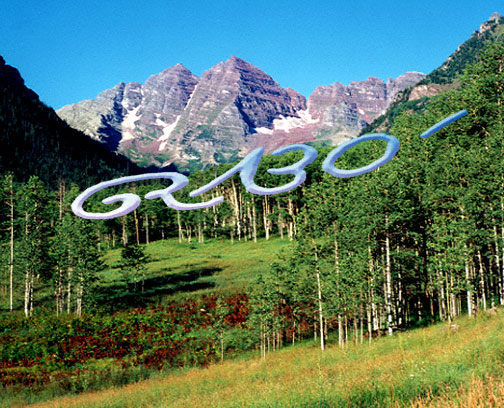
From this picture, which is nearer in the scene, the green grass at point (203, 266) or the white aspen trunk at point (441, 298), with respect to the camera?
the white aspen trunk at point (441, 298)

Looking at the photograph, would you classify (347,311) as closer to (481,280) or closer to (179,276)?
(481,280)

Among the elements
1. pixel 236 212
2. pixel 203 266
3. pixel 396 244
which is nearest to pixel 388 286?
pixel 396 244

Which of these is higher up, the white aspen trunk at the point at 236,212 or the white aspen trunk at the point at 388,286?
the white aspen trunk at the point at 236,212

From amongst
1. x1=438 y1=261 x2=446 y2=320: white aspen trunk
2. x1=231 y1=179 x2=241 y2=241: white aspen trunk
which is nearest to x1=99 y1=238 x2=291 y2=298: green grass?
x1=231 y1=179 x2=241 y2=241: white aspen trunk

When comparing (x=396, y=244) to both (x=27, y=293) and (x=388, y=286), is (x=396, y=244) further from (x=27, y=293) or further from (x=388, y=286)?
(x=27, y=293)

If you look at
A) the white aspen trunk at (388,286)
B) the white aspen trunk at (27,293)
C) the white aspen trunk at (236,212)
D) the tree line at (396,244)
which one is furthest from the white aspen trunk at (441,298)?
the white aspen trunk at (236,212)

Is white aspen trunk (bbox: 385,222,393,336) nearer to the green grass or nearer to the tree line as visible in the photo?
the tree line

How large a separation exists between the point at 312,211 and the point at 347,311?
888cm

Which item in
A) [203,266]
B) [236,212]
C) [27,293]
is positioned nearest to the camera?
[27,293]

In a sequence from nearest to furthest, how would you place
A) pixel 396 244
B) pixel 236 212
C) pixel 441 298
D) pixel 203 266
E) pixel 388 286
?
1. pixel 388 286
2. pixel 441 298
3. pixel 396 244
4. pixel 203 266
5. pixel 236 212

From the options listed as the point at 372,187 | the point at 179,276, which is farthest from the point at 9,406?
the point at 179,276

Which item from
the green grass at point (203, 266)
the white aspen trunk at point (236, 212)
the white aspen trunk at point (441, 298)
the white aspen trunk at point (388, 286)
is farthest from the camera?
the white aspen trunk at point (236, 212)

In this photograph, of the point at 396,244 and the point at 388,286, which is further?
the point at 396,244

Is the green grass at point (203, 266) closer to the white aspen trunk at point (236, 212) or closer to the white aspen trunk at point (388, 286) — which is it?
the white aspen trunk at point (236, 212)
